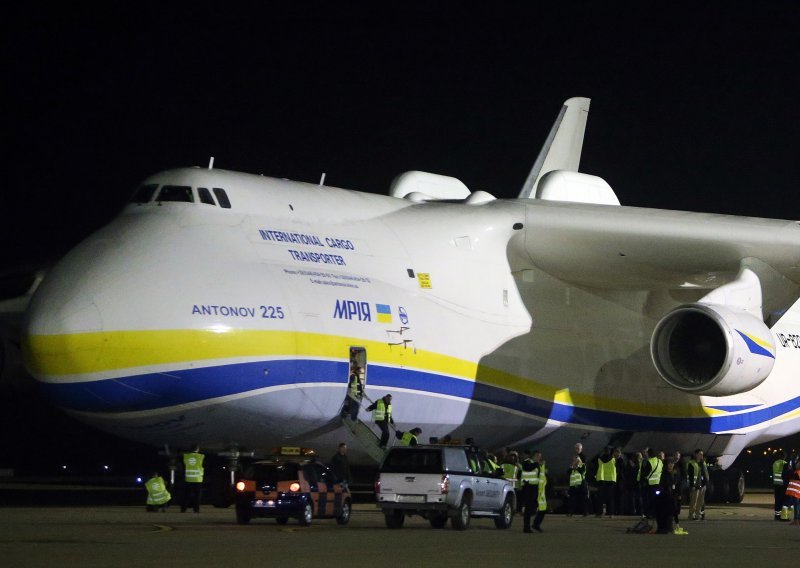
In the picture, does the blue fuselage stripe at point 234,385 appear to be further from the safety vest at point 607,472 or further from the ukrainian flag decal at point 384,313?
the safety vest at point 607,472

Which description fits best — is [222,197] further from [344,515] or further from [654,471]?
[654,471]

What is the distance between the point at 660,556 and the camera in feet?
40.3

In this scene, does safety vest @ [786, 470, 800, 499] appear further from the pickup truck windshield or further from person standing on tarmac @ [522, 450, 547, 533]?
the pickup truck windshield

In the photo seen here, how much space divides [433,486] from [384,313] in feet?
12.0

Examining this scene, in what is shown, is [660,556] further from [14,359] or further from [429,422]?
[14,359]

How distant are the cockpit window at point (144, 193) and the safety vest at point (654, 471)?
296 inches

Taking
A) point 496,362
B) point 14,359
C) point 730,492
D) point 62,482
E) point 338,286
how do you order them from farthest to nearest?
point 62,482
point 730,492
point 14,359
point 496,362
point 338,286

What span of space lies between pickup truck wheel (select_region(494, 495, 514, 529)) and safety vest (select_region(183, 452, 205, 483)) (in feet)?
12.2

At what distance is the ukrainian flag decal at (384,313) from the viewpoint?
18734 mm

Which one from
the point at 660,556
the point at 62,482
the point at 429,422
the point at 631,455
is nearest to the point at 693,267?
the point at 631,455

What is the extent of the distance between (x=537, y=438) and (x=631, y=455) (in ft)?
6.78

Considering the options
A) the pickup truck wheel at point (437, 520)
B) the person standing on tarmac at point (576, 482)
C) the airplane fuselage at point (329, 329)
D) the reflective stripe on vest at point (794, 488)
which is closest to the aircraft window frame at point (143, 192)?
the airplane fuselage at point (329, 329)

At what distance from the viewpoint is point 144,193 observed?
1850 cm

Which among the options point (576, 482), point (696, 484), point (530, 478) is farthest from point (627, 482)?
point (530, 478)
